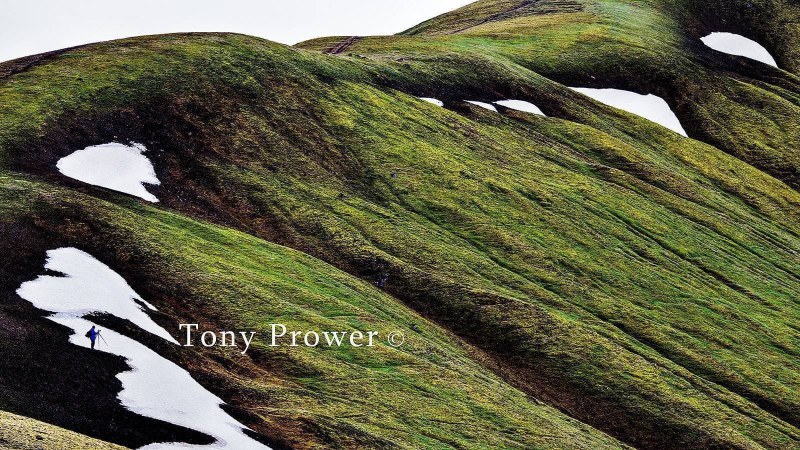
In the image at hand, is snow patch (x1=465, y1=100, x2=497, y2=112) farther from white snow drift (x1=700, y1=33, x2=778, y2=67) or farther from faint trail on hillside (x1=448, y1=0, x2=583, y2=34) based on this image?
white snow drift (x1=700, y1=33, x2=778, y2=67)

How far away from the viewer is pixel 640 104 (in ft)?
416

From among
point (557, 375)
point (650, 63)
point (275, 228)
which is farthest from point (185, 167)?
point (650, 63)

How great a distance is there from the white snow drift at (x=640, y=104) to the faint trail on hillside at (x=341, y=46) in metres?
30.5

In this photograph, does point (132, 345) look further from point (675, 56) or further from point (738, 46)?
point (738, 46)

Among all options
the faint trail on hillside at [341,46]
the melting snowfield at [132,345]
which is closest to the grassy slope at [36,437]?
the melting snowfield at [132,345]

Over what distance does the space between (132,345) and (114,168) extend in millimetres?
24300

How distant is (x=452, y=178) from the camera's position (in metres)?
85.5

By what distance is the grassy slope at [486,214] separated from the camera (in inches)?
2596

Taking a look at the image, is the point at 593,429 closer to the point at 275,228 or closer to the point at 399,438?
the point at 399,438

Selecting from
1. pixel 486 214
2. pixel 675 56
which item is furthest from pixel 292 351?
pixel 675 56

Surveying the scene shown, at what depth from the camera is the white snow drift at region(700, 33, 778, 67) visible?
492 ft

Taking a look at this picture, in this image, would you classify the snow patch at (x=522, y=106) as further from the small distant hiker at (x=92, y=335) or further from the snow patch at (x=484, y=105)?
the small distant hiker at (x=92, y=335)

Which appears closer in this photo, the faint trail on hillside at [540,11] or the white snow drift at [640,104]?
the white snow drift at [640,104]

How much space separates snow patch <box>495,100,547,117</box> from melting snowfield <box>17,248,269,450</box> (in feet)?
215
